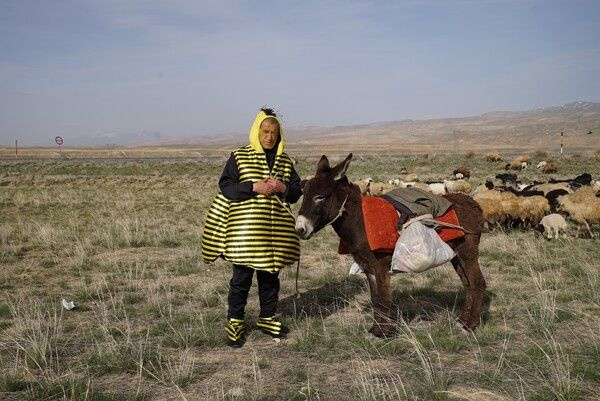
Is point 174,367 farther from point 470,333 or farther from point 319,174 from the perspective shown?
point 470,333

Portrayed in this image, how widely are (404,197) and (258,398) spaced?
2647 millimetres

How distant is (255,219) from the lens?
5.05m

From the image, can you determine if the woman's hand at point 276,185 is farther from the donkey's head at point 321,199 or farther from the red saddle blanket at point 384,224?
the red saddle blanket at point 384,224

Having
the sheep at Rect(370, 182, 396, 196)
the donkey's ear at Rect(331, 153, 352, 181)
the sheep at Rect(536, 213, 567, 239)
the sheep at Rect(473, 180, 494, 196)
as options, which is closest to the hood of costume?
the donkey's ear at Rect(331, 153, 352, 181)

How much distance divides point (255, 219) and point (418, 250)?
5.41 feet

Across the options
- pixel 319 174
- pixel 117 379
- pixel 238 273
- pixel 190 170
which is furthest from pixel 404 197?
pixel 190 170

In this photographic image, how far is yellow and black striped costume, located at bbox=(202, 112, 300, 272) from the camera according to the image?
197 inches

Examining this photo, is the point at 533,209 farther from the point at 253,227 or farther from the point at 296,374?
the point at 296,374

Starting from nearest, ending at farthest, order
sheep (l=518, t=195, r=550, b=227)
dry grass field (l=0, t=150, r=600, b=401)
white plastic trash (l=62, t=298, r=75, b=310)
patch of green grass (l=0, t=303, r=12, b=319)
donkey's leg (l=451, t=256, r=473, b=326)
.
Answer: dry grass field (l=0, t=150, r=600, b=401) → donkey's leg (l=451, t=256, r=473, b=326) → patch of green grass (l=0, t=303, r=12, b=319) → white plastic trash (l=62, t=298, r=75, b=310) → sheep (l=518, t=195, r=550, b=227)

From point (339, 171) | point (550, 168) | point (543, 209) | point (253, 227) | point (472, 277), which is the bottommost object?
point (550, 168)

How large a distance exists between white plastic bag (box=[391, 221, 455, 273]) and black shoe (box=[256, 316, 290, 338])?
1406mm

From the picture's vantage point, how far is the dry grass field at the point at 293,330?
4.10m

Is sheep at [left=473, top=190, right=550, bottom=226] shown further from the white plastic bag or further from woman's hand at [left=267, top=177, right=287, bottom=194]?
woman's hand at [left=267, top=177, right=287, bottom=194]

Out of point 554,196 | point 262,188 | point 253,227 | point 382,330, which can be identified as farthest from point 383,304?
point 554,196
